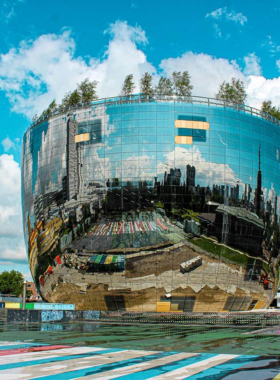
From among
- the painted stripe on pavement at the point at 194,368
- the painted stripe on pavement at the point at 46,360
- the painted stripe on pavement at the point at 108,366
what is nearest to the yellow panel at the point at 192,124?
the painted stripe on pavement at the point at 108,366

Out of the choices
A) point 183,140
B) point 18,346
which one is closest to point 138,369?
point 18,346

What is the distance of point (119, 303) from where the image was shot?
35844 millimetres

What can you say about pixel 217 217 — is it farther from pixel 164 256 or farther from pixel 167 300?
pixel 167 300

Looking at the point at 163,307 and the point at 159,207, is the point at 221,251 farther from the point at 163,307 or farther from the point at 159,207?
the point at 163,307

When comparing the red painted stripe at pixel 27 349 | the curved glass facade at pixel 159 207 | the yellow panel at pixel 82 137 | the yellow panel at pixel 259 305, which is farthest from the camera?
the yellow panel at pixel 259 305

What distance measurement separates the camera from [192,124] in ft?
120

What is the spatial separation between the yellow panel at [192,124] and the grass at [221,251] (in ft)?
32.3

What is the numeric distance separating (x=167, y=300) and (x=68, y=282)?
906 cm

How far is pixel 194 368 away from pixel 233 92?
38640mm

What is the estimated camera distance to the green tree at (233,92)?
4488 centimetres

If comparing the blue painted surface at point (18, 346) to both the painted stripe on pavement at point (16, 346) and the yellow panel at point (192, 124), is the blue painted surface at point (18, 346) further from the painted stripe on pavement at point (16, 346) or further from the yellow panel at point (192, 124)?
the yellow panel at point (192, 124)

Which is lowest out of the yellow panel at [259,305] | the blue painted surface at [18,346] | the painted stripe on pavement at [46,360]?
the yellow panel at [259,305]

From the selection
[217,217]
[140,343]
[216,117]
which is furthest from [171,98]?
[140,343]

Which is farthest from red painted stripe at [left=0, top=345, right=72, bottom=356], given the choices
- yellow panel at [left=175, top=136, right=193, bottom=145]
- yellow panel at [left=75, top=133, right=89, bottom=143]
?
yellow panel at [left=75, top=133, right=89, bottom=143]
